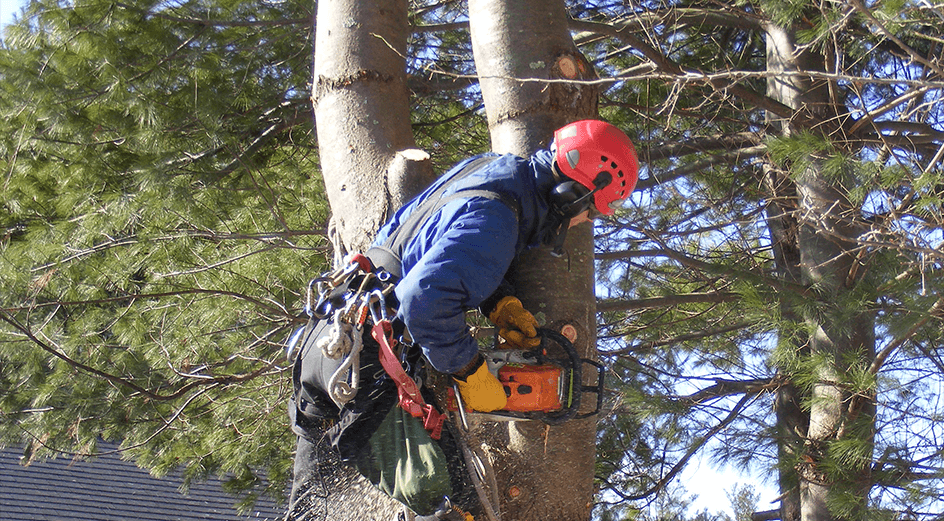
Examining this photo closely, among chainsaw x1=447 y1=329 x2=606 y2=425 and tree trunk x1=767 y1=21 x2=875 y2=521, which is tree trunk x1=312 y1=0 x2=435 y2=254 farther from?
tree trunk x1=767 y1=21 x2=875 y2=521

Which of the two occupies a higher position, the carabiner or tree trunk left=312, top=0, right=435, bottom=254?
tree trunk left=312, top=0, right=435, bottom=254

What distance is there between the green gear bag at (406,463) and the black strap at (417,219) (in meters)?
0.46

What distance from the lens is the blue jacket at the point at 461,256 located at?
7.71 ft

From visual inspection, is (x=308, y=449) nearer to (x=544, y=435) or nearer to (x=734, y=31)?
(x=544, y=435)

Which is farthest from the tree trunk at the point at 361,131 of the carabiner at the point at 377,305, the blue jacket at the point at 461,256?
the carabiner at the point at 377,305

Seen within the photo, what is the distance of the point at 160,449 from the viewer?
600cm

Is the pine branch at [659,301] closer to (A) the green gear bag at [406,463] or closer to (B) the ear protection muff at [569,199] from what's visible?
(B) the ear protection muff at [569,199]

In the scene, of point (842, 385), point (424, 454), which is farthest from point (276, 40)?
point (842, 385)

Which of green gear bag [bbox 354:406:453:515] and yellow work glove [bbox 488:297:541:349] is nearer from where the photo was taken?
green gear bag [bbox 354:406:453:515]

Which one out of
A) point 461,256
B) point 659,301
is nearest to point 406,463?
point 461,256

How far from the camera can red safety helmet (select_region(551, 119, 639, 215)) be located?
Answer: 8.80 feet

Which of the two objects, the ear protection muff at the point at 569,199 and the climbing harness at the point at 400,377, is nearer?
the climbing harness at the point at 400,377

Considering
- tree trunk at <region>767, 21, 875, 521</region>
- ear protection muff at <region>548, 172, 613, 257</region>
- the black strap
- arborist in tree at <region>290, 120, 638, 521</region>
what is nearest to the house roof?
tree trunk at <region>767, 21, 875, 521</region>

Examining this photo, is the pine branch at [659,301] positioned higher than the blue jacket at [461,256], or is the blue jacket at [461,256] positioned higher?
the pine branch at [659,301]
